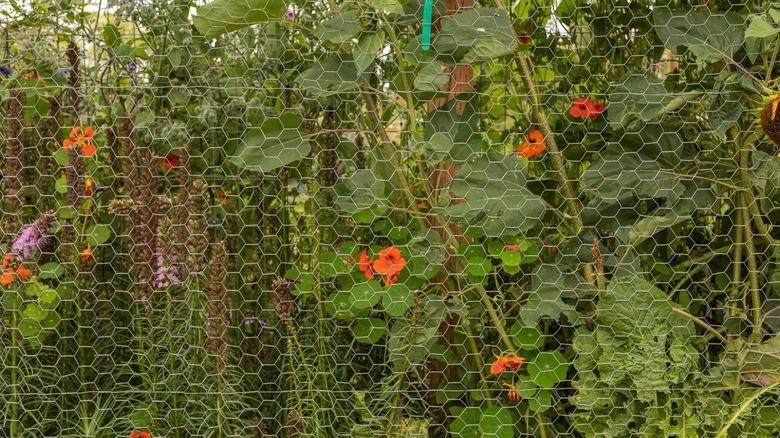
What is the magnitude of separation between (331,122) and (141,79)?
0.80 meters

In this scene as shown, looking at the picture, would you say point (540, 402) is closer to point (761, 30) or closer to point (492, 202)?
point (492, 202)

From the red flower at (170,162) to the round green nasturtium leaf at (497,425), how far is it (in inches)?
49.7

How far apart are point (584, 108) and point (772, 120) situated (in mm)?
578

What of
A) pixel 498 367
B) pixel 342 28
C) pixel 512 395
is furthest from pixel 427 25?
pixel 512 395

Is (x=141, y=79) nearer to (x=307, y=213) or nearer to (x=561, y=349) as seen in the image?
(x=307, y=213)

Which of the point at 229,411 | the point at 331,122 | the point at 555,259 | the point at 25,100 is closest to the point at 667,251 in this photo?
the point at 555,259

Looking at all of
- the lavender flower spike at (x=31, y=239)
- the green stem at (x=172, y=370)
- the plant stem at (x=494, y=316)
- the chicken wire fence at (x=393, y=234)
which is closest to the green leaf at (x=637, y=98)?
the chicken wire fence at (x=393, y=234)

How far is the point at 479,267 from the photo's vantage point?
83.6 inches

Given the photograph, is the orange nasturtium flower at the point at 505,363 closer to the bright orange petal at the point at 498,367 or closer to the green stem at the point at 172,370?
the bright orange petal at the point at 498,367

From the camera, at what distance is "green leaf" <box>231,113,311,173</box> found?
2111 mm

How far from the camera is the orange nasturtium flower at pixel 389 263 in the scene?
2.16m

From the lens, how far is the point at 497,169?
2.13 meters

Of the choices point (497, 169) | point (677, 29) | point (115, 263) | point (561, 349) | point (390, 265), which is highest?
point (677, 29)

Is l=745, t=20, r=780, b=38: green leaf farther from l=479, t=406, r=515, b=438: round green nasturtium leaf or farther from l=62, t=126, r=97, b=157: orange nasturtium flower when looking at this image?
l=62, t=126, r=97, b=157: orange nasturtium flower
